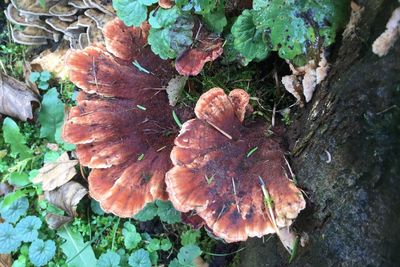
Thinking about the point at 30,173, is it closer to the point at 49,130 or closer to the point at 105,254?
the point at 49,130

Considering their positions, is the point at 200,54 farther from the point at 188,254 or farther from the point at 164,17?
the point at 188,254

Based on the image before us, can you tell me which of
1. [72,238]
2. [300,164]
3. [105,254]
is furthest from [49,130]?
[300,164]

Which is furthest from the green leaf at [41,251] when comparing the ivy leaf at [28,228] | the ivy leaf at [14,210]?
the ivy leaf at [14,210]

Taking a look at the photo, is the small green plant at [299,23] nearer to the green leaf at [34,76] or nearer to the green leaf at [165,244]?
the green leaf at [165,244]

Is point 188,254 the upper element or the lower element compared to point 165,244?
upper

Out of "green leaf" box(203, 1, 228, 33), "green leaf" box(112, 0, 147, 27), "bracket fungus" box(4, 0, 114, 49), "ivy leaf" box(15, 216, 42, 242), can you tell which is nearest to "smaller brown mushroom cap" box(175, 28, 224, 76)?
"green leaf" box(203, 1, 228, 33)

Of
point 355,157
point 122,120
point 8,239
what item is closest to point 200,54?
point 122,120

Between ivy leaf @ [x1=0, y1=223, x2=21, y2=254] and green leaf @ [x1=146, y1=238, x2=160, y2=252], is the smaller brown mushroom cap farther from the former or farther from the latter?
ivy leaf @ [x1=0, y1=223, x2=21, y2=254]
